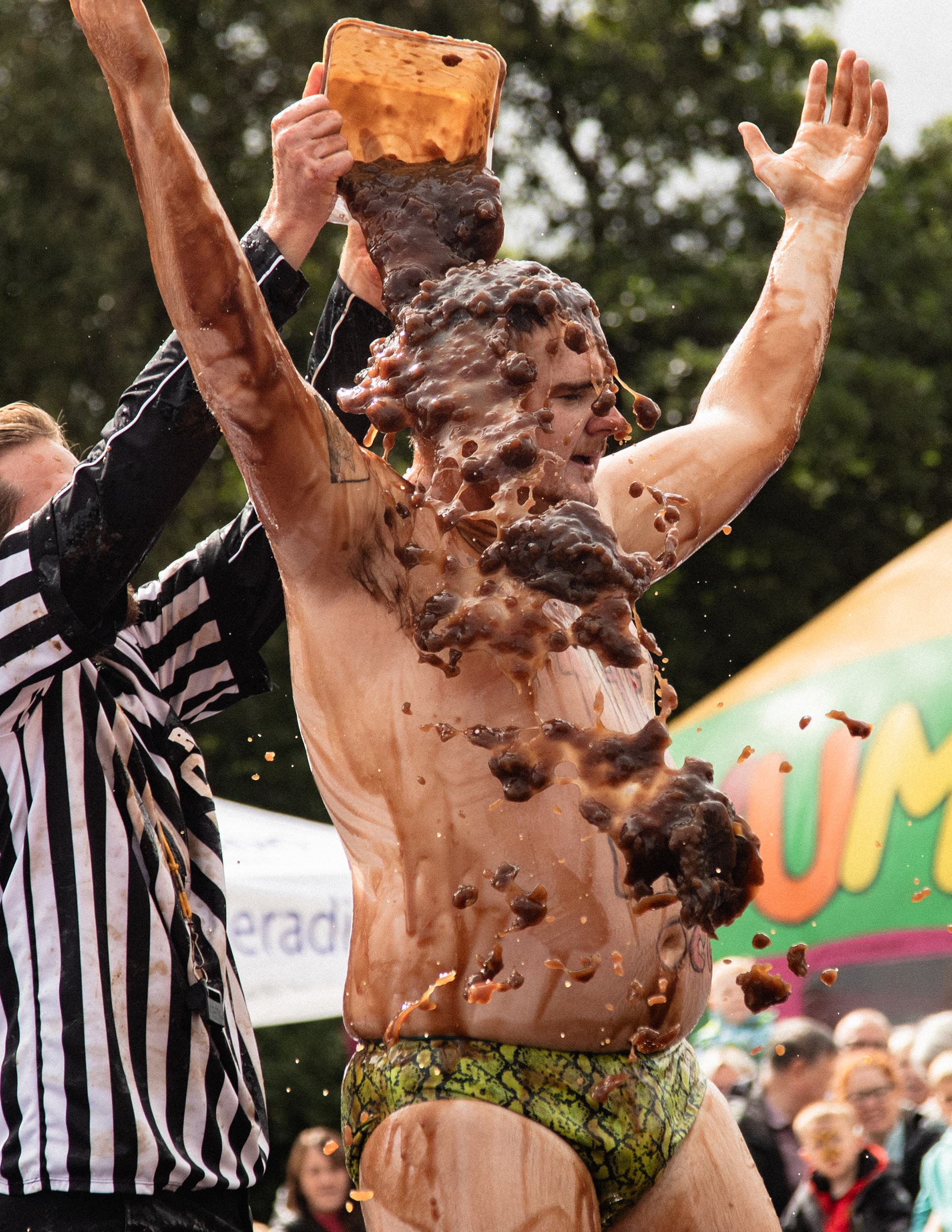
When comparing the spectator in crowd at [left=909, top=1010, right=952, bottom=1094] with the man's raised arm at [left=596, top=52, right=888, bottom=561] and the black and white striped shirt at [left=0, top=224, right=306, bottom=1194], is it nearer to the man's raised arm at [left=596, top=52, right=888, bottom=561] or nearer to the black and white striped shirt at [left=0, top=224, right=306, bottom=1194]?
the man's raised arm at [left=596, top=52, right=888, bottom=561]

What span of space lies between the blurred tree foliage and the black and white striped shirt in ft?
23.0

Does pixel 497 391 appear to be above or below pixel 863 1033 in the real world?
above

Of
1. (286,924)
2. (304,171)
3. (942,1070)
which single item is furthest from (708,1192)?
(286,924)

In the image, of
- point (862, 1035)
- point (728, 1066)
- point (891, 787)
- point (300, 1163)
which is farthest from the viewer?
point (891, 787)

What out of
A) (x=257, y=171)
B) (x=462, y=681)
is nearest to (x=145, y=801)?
(x=462, y=681)

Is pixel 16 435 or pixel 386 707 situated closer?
pixel 386 707

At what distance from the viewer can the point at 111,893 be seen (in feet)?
7.82

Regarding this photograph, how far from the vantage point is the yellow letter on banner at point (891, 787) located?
6004mm

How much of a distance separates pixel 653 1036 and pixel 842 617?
225 inches

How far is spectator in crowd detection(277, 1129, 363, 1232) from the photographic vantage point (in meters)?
5.44

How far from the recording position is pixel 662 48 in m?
14.0

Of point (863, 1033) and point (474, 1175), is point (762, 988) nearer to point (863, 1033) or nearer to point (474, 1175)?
point (474, 1175)

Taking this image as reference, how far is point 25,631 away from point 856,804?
185 inches

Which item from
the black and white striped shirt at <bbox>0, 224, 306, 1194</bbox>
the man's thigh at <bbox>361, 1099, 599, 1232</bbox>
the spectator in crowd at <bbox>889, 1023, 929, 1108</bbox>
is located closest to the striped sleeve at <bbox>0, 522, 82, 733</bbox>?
the black and white striped shirt at <bbox>0, 224, 306, 1194</bbox>
